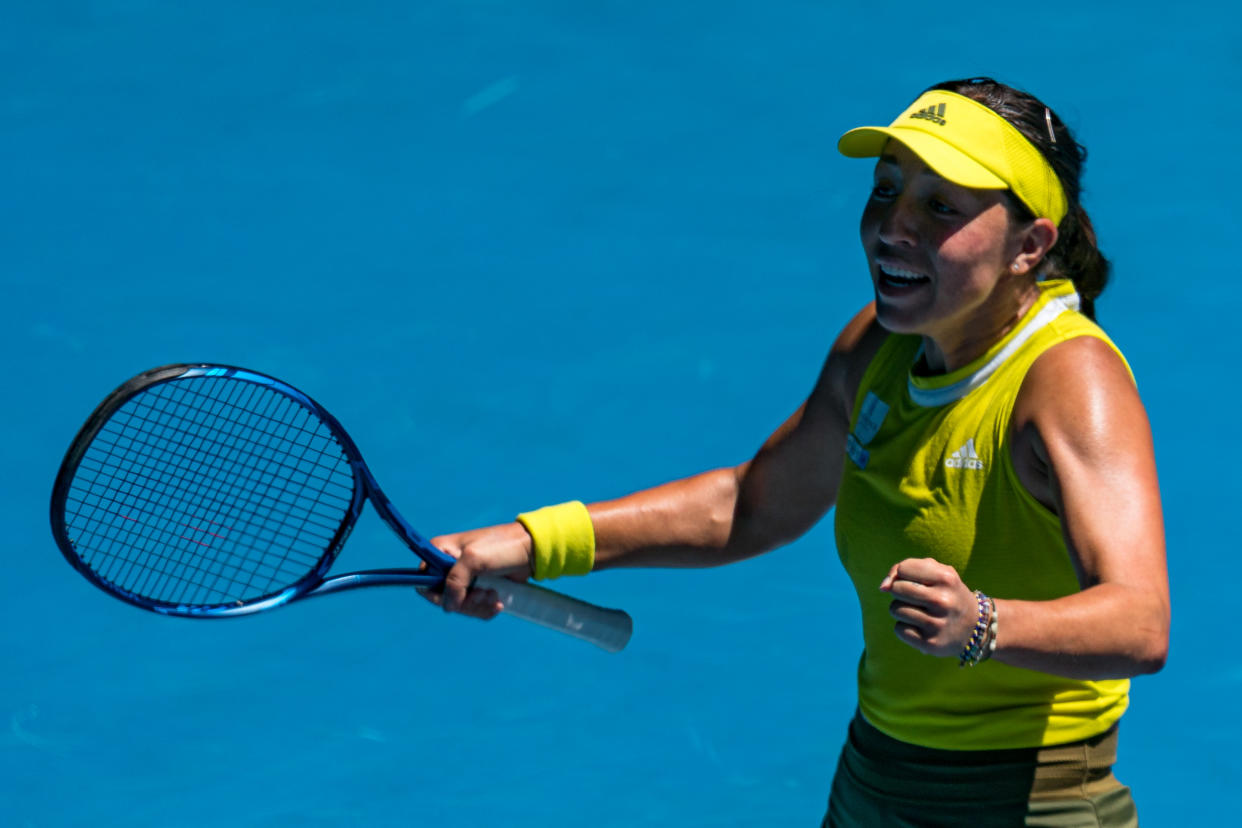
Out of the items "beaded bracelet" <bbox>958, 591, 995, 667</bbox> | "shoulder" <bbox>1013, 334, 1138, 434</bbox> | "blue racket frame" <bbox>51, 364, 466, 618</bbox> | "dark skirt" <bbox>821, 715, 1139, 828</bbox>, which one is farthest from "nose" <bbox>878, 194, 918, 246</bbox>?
"blue racket frame" <bbox>51, 364, 466, 618</bbox>

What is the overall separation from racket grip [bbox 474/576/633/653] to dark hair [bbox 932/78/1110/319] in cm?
82

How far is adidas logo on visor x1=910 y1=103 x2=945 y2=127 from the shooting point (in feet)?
7.09

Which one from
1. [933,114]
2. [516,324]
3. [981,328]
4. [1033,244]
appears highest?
[516,324]

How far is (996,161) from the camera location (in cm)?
213

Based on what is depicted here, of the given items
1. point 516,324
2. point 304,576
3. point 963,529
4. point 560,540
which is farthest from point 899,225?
point 516,324

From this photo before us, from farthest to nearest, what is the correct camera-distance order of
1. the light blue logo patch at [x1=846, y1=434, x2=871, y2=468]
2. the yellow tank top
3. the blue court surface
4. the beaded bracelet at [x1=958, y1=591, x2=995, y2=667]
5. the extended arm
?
the blue court surface < the extended arm < the light blue logo patch at [x1=846, y1=434, x2=871, y2=468] < the yellow tank top < the beaded bracelet at [x1=958, y1=591, x2=995, y2=667]

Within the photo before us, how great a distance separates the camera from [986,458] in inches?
83.0

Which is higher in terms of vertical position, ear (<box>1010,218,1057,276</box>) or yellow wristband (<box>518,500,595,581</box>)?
ear (<box>1010,218,1057,276</box>)

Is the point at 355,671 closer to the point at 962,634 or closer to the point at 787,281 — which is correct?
the point at 787,281

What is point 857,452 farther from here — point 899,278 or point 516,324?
point 516,324

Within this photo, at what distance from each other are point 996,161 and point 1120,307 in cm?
325

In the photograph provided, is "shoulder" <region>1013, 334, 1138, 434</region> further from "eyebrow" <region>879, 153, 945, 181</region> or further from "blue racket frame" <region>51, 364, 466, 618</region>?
"blue racket frame" <region>51, 364, 466, 618</region>

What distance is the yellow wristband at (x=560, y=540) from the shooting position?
2537mm

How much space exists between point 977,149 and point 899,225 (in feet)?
0.44
